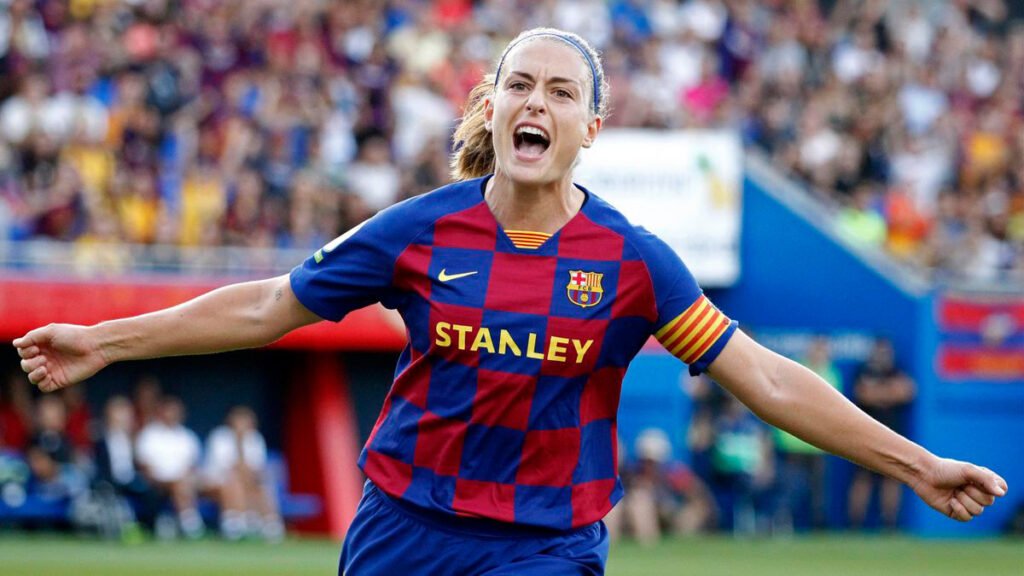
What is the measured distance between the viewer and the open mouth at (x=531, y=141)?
4801 mm

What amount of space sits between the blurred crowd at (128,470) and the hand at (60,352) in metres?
10.5

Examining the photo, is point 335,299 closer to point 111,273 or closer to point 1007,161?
point 111,273

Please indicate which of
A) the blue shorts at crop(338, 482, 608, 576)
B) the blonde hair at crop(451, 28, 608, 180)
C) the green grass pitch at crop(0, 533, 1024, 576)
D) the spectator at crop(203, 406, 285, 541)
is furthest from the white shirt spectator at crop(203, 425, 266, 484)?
the blue shorts at crop(338, 482, 608, 576)

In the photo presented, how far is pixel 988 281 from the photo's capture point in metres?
19.6

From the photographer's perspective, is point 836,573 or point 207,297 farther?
point 836,573

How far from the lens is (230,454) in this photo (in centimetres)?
1587

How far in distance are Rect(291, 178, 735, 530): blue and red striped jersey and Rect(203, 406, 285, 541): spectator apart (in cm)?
1106

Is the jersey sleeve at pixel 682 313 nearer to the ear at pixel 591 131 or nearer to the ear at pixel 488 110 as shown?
the ear at pixel 591 131

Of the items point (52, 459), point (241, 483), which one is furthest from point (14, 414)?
point (241, 483)

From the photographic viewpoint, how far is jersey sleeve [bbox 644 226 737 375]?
192 inches

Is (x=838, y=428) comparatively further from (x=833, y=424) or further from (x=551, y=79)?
(x=551, y=79)

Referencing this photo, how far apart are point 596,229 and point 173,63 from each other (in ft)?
40.6

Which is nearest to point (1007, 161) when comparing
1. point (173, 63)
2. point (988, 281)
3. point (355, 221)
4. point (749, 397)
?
point (988, 281)

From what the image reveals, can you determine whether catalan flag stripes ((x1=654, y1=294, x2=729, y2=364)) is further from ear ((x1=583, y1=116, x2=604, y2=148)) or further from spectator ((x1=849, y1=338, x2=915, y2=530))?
spectator ((x1=849, y1=338, x2=915, y2=530))
